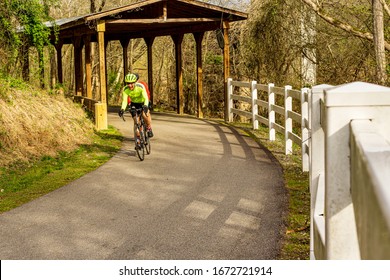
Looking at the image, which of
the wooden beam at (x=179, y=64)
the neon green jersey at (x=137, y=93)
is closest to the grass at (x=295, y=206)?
the neon green jersey at (x=137, y=93)

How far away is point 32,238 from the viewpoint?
7152mm

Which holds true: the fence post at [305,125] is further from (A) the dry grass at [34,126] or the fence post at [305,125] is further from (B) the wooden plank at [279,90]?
(A) the dry grass at [34,126]

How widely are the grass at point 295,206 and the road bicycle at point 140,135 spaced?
9.06ft

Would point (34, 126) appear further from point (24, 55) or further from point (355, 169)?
point (355, 169)

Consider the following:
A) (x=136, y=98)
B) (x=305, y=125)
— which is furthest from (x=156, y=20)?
(x=305, y=125)

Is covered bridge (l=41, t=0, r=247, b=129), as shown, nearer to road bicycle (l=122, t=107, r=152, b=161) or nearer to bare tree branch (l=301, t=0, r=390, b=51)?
bare tree branch (l=301, t=0, r=390, b=51)

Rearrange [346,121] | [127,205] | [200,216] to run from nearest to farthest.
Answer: [346,121] → [200,216] → [127,205]

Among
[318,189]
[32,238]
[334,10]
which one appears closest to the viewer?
[318,189]

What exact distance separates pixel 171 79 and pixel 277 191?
25504 mm

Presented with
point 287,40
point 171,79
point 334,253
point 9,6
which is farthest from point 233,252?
point 171,79

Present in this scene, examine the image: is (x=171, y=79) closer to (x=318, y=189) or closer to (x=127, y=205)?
(x=127, y=205)

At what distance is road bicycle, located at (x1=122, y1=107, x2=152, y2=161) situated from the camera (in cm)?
1302

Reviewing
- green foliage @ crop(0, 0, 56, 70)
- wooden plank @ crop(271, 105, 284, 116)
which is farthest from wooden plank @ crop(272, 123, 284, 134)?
green foliage @ crop(0, 0, 56, 70)

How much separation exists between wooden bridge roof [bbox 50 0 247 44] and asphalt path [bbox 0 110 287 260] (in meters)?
8.10
